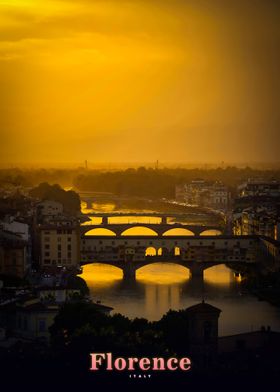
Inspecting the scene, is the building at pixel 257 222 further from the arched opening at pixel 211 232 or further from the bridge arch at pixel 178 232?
the bridge arch at pixel 178 232

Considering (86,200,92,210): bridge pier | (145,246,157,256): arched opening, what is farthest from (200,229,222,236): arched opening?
(86,200,92,210): bridge pier

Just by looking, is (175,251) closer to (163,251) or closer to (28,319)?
(163,251)

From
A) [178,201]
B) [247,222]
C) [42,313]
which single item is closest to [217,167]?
[178,201]

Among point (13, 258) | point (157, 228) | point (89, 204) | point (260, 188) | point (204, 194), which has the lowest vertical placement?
point (89, 204)

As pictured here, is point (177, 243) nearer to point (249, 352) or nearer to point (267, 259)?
point (267, 259)

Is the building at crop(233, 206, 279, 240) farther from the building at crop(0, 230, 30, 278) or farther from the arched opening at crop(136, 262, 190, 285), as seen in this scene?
the building at crop(0, 230, 30, 278)

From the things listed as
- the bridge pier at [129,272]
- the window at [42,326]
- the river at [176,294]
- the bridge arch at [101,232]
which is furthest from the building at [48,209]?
the window at [42,326]

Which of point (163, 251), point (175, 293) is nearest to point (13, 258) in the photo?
point (175, 293)
